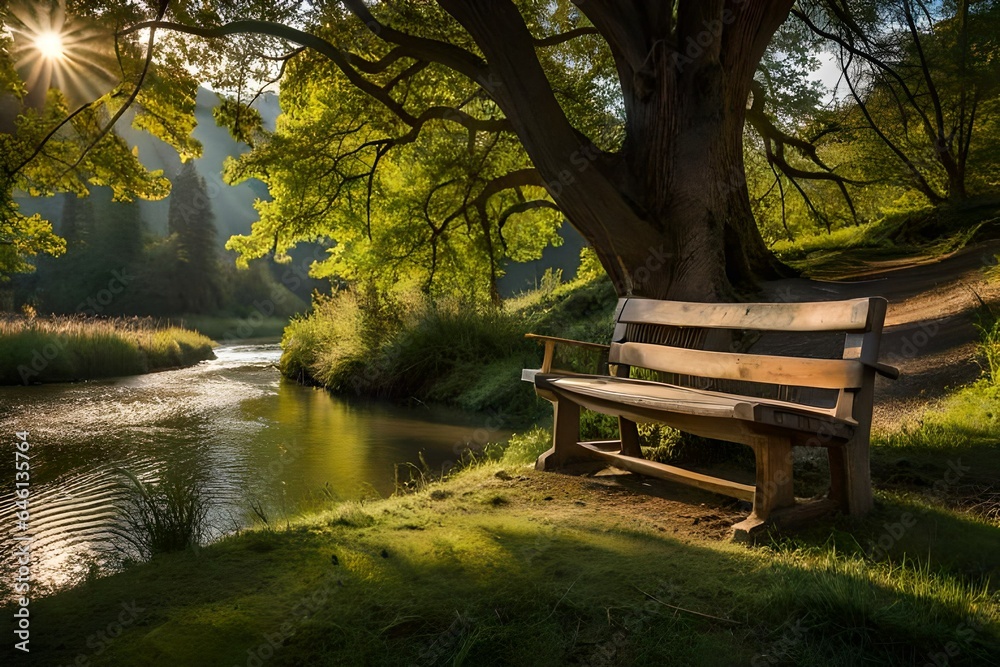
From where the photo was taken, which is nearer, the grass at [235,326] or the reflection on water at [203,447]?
the reflection on water at [203,447]

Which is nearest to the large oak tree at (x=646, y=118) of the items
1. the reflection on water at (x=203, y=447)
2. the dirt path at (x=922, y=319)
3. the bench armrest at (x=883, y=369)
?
the dirt path at (x=922, y=319)

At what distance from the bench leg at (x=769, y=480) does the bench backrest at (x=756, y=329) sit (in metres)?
0.35

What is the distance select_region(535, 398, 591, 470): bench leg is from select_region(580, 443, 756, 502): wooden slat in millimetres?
134

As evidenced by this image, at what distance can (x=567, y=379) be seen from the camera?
4793mm

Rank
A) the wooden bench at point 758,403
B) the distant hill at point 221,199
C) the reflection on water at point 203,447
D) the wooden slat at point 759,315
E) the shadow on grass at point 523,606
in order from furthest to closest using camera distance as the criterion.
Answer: the distant hill at point 221,199
the reflection on water at point 203,447
the wooden slat at point 759,315
the wooden bench at point 758,403
the shadow on grass at point 523,606

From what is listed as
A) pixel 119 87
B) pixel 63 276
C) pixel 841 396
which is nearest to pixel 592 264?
pixel 119 87

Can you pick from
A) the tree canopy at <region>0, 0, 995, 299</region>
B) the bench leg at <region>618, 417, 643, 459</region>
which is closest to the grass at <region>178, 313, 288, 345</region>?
the tree canopy at <region>0, 0, 995, 299</region>

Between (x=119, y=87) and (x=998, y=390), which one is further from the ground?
(x=119, y=87)

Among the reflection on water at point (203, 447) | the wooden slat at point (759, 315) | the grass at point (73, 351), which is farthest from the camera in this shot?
the grass at point (73, 351)

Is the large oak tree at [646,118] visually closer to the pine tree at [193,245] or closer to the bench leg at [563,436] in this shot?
the bench leg at [563,436]

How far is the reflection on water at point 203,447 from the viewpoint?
5008 millimetres

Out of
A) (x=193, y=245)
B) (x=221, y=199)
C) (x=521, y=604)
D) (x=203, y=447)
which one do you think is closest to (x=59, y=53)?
(x=203, y=447)

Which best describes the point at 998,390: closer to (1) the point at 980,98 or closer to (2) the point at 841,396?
(2) the point at 841,396

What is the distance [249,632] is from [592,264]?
16.0m
